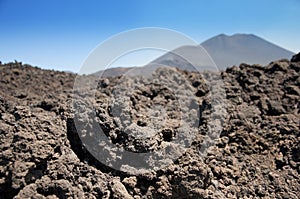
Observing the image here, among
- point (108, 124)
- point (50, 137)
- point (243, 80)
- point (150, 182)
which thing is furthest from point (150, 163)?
point (243, 80)

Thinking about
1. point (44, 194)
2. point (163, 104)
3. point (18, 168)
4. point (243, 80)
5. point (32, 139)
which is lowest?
point (44, 194)

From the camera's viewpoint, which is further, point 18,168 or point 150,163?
point 150,163

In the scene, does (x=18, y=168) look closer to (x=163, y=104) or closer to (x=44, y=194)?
(x=44, y=194)

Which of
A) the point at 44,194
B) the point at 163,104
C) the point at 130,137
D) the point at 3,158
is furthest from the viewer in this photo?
the point at 163,104

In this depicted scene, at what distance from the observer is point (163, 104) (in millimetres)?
4914

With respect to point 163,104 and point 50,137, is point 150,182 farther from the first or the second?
point 163,104

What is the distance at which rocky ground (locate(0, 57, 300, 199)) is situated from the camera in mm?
3170

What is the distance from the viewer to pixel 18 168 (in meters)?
3.10

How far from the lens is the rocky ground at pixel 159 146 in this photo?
3.17 meters

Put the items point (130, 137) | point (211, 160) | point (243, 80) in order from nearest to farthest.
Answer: point (130, 137) → point (211, 160) → point (243, 80)

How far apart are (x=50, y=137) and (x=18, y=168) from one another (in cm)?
43

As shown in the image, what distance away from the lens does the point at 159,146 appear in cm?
356

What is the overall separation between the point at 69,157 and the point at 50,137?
0.30 metres

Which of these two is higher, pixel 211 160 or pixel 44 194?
pixel 211 160
